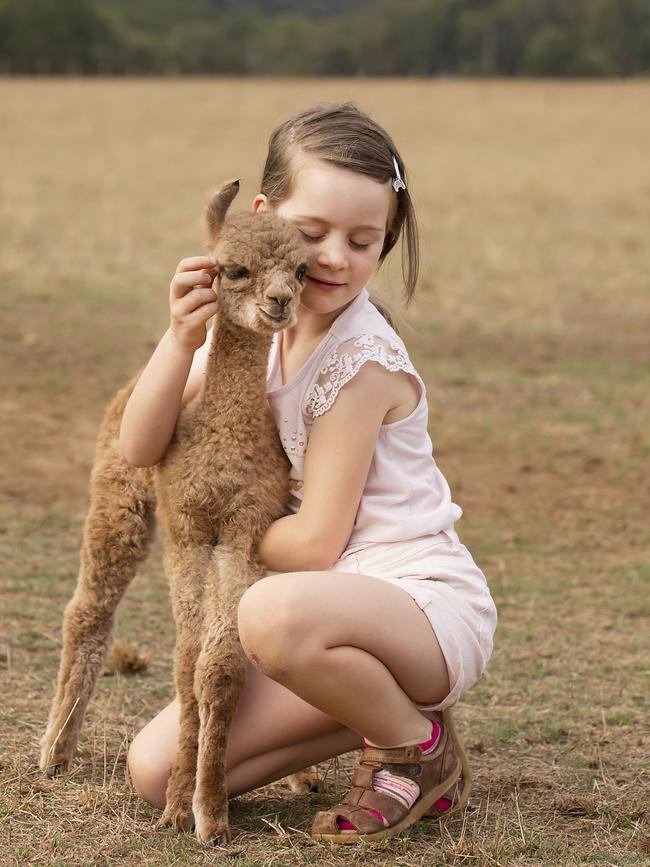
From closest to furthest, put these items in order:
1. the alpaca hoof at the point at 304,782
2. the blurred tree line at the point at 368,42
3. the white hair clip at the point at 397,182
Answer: the white hair clip at the point at 397,182
the alpaca hoof at the point at 304,782
the blurred tree line at the point at 368,42

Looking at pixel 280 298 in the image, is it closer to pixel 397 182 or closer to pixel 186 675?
pixel 397 182

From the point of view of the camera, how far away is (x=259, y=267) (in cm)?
287

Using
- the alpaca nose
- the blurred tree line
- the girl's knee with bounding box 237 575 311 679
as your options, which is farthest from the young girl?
the blurred tree line

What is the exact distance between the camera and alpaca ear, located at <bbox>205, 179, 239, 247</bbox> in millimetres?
2977

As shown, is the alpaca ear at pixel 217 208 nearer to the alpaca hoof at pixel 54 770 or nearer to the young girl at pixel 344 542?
the young girl at pixel 344 542

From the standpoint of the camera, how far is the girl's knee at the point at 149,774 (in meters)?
3.17

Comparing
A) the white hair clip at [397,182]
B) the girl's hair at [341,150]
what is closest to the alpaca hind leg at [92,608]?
the girl's hair at [341,150]

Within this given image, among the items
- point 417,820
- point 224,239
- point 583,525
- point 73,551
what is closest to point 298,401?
point 224,239

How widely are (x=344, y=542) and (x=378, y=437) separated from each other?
0.97 ft

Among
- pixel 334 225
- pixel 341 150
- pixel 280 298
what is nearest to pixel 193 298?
pixel 280 298

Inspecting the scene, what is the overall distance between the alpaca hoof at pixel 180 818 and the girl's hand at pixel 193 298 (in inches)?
44.8

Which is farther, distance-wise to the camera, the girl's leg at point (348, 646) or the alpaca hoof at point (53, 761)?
the alpaca hoof at point (53, 761)

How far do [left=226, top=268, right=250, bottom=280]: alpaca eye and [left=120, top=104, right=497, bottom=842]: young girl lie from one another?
0.06 meters

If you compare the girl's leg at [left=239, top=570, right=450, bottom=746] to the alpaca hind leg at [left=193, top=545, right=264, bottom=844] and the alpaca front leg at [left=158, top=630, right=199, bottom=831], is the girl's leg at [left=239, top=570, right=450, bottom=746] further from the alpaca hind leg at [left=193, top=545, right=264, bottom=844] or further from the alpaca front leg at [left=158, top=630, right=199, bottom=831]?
the alpaca front leg at [left=158, top=630, right=199, bottom=831]
